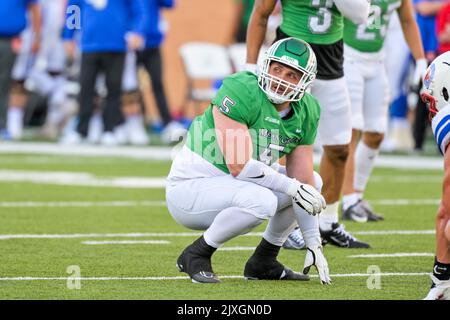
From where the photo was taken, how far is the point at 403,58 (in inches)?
591

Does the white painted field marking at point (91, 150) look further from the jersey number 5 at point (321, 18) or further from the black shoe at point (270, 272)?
the black shoe at point (270, 272)

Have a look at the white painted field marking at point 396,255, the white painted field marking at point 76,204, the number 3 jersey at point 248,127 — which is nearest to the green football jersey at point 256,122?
the number 3 jersey at point 248,127

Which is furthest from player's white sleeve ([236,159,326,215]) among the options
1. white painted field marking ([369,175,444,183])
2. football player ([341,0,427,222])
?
white painted field marking ([369,175,444,183])

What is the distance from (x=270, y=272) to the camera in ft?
22.5

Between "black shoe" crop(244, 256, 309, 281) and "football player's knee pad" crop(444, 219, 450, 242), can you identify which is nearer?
"football player's knee pad" crop(444, 219, 450, 242)

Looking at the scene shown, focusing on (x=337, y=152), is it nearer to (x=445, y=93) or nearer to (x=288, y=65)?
(x=288, y=65)

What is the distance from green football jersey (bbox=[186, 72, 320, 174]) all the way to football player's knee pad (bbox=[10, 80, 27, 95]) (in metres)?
10.8

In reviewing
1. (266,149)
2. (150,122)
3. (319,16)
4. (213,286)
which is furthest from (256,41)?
(150,122)

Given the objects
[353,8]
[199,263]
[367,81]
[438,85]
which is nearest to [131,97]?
[367,81]

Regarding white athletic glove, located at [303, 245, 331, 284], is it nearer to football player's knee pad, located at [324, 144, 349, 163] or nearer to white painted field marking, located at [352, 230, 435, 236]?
football player's knee pad, located at [324, 144, 349, 163]

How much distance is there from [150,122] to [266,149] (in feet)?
49.5

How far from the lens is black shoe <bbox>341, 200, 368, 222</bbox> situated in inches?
380

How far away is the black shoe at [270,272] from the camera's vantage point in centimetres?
685

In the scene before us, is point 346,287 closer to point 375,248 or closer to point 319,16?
point 375,248
